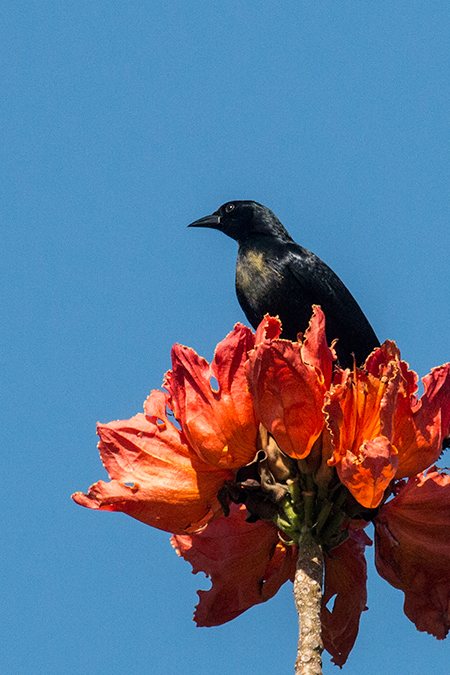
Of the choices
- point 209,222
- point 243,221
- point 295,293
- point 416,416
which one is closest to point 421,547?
point 416,416

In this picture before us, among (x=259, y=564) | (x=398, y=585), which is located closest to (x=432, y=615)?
(x=398, y=585)

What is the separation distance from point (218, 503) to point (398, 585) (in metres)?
0.78

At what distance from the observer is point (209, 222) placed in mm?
8461

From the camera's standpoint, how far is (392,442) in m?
3.19

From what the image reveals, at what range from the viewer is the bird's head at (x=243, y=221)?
782 centimetres

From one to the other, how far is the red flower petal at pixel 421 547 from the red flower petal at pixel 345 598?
0.12 meters

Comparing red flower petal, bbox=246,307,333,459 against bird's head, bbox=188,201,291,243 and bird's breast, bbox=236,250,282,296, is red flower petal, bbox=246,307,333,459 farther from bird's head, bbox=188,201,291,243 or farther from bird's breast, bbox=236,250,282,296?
bird's head, bbox=188,201,291,243

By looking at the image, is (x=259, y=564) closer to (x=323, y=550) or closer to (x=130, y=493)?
(x=323, y=550)

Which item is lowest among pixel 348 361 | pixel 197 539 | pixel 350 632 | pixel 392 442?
pixel 350 632

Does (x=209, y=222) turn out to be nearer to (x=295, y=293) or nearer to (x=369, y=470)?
(x=295, y=293)

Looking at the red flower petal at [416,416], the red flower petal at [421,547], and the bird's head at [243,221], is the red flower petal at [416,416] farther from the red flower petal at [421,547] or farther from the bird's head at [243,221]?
the bird's head at [243,221]

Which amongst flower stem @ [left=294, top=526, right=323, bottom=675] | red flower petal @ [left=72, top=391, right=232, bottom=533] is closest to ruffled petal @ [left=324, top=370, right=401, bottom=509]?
flower stem @ [left=294, top=526, right=323, bottom=675]

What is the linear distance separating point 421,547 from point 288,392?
85 cm

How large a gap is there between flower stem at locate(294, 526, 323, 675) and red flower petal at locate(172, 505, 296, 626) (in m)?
0.36
